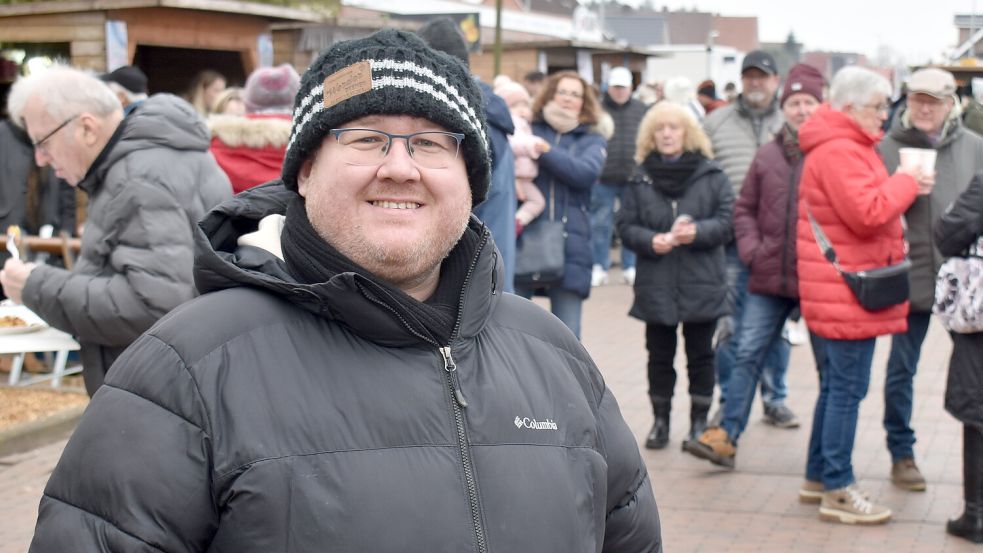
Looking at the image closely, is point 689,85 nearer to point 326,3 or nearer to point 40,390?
point 326,3

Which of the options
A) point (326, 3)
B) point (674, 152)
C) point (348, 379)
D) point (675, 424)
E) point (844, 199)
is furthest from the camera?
point (326, 3)

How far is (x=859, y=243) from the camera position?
5879 mm

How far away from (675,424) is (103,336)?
181 inches

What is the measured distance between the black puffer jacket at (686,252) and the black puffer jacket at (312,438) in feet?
16.0

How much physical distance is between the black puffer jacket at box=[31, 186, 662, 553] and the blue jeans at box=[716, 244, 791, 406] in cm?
564

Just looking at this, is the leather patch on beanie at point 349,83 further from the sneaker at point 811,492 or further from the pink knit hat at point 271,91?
the sneaker at point 811,492

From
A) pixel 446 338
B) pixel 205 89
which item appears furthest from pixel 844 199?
pixel 205 89

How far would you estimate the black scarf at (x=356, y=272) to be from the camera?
212cm

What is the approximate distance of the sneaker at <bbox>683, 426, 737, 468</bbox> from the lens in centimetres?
695

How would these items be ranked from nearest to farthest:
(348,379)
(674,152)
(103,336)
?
Answer: (348,379)
(103,336)
(674,152)

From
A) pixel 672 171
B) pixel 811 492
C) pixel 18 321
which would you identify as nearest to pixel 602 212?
pixel 672 171

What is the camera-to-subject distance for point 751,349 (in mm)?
6926

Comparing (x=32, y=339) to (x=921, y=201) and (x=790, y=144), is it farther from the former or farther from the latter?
(x=921, y=201)

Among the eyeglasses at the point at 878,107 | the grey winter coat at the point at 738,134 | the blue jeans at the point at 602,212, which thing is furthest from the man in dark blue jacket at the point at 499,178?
the blue jeans at the point at 602,212
